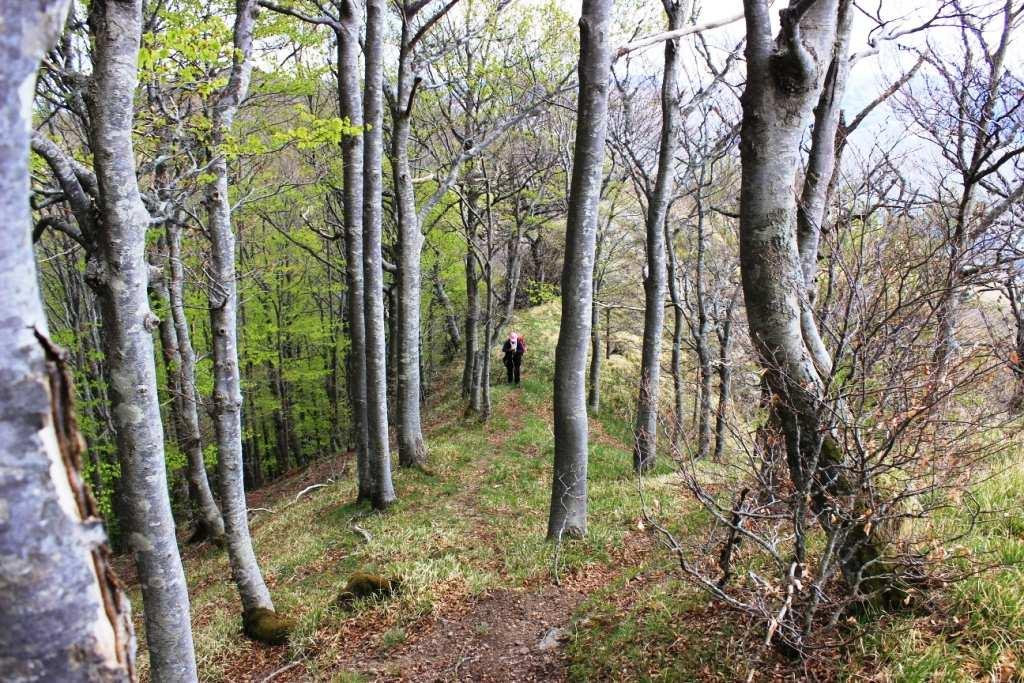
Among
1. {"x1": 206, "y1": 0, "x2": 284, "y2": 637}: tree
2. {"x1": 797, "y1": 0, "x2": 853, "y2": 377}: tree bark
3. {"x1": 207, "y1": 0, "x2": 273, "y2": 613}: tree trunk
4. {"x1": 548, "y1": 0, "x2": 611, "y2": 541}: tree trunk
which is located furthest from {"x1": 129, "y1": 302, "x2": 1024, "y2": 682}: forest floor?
{"x1": 797, "y1": 0, "x2": 853, "y2": 377}: tree bark

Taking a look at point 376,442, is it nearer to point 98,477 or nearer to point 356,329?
point 356,329

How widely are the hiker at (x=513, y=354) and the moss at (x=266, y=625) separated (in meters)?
12.2

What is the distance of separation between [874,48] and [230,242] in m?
7.98

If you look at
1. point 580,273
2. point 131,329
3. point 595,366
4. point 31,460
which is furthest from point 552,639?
point 595,366

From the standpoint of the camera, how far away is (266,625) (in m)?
6.53

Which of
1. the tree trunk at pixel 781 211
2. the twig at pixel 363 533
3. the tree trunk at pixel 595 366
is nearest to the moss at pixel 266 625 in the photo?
the twig at pixel 363 533

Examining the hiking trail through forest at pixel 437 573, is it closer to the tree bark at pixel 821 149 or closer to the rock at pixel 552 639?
the rock at pixel 552 639

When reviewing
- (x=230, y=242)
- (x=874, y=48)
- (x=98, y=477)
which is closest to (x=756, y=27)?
(x=874, y=48)

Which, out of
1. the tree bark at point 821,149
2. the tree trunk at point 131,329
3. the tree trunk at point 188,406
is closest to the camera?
the tree trunk at point 131,329

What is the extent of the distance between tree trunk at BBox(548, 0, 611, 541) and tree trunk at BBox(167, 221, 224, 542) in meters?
6.82

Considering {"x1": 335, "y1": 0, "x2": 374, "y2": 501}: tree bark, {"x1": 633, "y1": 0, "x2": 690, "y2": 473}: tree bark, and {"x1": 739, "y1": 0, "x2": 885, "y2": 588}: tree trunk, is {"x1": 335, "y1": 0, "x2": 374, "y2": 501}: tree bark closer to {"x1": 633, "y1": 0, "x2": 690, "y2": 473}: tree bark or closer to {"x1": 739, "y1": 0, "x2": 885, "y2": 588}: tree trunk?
{"x1": 633, "y1": 0, "x2": 690, "y2": 473}: tree bark

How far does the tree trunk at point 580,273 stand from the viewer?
21.4ft

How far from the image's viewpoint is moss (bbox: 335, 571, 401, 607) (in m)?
6.77

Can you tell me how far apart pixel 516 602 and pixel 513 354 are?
487 inches
